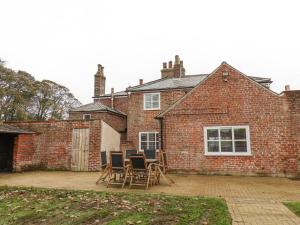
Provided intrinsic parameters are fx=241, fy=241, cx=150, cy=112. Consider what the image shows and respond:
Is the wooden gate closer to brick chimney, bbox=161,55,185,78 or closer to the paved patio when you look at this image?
the paved patio

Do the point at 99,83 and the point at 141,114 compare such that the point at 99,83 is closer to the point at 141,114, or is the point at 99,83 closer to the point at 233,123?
the point at 141,114

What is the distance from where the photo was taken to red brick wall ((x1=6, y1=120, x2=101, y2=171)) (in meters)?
14.5

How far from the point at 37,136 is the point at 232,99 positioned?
12178 millimetres

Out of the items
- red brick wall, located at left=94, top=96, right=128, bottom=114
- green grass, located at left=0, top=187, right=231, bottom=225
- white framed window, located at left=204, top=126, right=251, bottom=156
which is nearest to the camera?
green grass, located at left=0, top=187, right=231, bottom=225

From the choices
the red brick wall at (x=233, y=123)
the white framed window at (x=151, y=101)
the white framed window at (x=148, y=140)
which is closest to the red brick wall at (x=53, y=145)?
the red brick wall at (x=233, y=123)

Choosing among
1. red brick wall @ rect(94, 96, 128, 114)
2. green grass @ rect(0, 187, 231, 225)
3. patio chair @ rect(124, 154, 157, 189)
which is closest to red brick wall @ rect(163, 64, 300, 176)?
patio chair @ rect(124, 154, 157, 189)

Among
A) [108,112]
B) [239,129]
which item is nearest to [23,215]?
[239,129]

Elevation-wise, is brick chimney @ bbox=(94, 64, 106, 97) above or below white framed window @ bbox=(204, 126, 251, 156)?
above

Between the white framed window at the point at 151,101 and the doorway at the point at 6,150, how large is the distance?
10331 mm

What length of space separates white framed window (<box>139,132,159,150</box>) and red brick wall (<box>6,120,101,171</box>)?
5914 mm

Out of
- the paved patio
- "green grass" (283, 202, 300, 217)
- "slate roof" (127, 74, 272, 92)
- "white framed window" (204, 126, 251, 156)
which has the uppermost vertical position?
"slate roof" (127, 74, 272, 92)

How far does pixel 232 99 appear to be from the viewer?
1300 cm

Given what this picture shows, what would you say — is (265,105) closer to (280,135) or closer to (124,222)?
(280,135)

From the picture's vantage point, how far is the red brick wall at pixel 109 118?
2316cm
